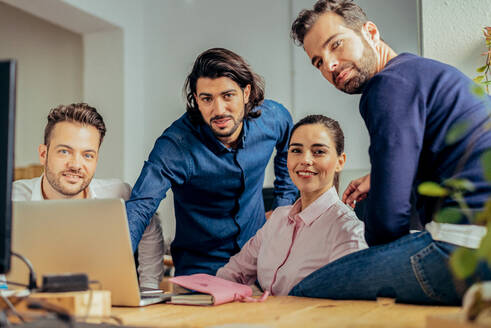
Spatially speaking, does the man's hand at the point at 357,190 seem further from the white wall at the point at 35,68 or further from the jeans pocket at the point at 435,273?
the white wall at the point at 35,68

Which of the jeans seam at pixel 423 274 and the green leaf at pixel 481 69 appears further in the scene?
the green leaf at pixel 481 69

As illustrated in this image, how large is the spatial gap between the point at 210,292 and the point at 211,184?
34.7 inches

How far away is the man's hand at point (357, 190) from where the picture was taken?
1459 mm

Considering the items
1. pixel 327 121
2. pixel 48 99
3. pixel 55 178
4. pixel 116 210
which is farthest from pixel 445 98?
pixel 48 99

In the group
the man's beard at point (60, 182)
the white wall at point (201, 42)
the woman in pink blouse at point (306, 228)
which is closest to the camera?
the woman in pink blouse at point (306, 228)

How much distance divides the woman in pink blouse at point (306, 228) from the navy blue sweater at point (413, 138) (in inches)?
10.0

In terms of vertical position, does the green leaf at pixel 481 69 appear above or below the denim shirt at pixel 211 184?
above

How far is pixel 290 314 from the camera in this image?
1025 millimetres

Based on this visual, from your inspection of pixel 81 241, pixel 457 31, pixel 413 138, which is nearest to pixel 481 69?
pixel 457 31

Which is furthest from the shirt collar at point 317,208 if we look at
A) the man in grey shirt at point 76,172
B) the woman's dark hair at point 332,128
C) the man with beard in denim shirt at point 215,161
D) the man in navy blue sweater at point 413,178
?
the man in grey shirt at point 76,172

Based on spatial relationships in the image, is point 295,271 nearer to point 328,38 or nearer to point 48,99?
point 328,38

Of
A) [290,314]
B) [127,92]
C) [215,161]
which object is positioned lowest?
[290,314]

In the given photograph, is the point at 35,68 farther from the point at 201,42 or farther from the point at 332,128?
the point at 332,128

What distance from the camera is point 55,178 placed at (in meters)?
1.85
